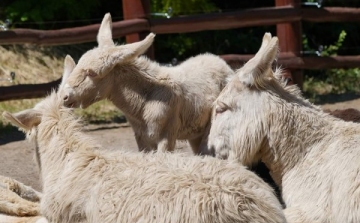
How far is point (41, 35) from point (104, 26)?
3215 mm

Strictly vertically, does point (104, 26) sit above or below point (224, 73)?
above

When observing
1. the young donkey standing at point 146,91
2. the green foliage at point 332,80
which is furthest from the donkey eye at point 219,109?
the green foliage at point 332,80

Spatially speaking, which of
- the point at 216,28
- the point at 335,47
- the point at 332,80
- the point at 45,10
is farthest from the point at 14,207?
the point at 335,47

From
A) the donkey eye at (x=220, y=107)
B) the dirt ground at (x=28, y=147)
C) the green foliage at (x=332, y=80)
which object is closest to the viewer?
the donkey eye at (x=220, y=107)

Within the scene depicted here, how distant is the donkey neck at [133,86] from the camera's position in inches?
303

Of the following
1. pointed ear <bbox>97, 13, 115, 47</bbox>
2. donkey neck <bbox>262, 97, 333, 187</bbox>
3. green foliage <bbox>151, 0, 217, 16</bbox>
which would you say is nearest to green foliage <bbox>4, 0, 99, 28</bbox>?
green foliage <bbox>151, 0, 217, 16</bbox>

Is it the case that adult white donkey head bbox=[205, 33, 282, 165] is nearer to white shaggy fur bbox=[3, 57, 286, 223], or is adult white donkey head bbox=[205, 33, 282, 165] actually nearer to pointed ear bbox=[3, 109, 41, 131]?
white shaggy fur bbox=[3, 57, 286, 223]

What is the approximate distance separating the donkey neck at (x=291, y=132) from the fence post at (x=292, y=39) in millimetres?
6497

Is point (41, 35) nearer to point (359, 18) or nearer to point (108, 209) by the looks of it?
point (359, 18)

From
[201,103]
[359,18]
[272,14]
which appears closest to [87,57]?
[201,103]

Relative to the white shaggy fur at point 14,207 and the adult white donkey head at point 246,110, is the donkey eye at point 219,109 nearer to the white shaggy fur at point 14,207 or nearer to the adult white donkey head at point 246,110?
the adult white donkey head at point 246,110

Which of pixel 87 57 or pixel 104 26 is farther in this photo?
pixel 104 26

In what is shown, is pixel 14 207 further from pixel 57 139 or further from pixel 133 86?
pixel 133 86

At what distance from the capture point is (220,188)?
16.0 feet
